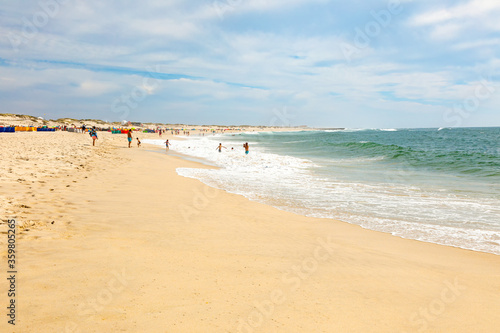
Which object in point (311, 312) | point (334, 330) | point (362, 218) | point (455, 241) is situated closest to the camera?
point (334, 330)

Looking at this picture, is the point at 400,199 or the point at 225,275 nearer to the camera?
the point at 225,275

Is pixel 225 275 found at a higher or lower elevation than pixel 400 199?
lower

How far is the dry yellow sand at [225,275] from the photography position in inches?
143

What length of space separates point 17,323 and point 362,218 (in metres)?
8.64

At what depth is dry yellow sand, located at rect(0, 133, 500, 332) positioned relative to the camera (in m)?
3.62

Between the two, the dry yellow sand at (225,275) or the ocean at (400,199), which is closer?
the dry yellow sand at (225,275)

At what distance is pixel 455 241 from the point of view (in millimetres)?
7289

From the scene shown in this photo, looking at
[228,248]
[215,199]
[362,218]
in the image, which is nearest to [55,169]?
[215,199]

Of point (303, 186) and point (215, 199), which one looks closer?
point (215, 199)

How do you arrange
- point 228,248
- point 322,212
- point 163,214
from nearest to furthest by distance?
point 228,248
point 163,214
point 322,212

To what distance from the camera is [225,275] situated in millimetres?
4766

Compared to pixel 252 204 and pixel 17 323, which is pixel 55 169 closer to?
pixel 252 204

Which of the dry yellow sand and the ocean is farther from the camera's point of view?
the ocean

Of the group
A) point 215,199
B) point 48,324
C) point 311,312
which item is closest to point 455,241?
point 311,312
